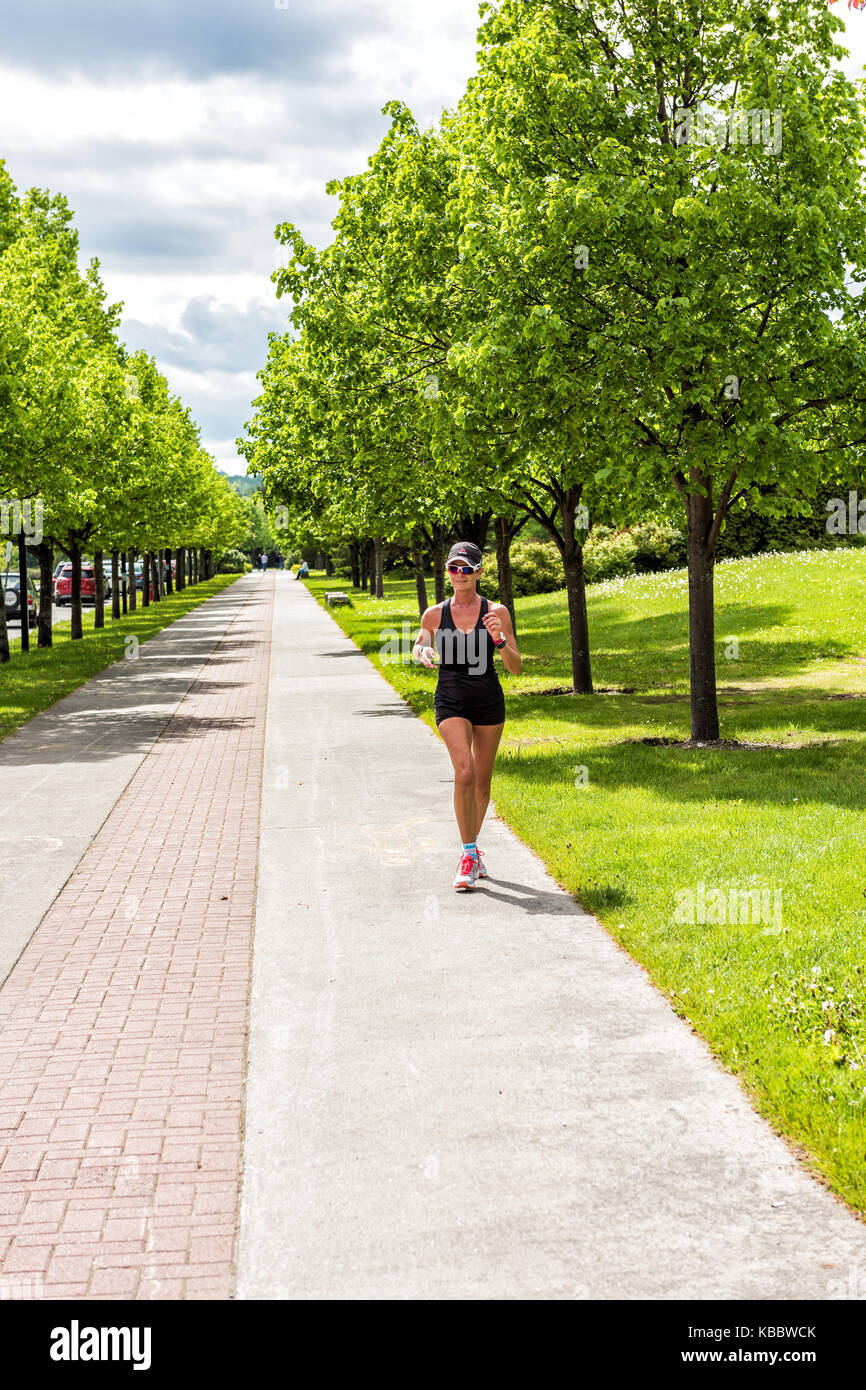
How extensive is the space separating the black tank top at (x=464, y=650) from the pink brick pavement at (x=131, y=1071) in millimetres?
1852

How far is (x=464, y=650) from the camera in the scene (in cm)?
724

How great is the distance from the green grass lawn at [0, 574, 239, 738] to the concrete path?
30.4 ft

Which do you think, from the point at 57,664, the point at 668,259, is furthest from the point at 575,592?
the point at 57,664

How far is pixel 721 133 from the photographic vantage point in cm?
1114

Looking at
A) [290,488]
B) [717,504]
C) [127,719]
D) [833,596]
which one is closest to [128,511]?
[290,488]

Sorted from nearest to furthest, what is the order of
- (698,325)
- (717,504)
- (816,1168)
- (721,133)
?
(816,1168) → (698,325) → (721,133) → (717,504)

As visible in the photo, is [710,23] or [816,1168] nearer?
[816,1168]

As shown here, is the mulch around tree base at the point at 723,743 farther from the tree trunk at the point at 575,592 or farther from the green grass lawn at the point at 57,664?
the green grass lawn at the point at 57,664

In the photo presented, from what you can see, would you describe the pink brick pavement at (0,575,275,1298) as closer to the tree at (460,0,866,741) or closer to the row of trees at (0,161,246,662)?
the tree at (460,0,866,741)

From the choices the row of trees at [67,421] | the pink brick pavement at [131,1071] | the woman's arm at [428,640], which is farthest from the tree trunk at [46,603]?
the woman's arm at [428,640]

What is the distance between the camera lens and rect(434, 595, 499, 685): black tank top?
7227mm
